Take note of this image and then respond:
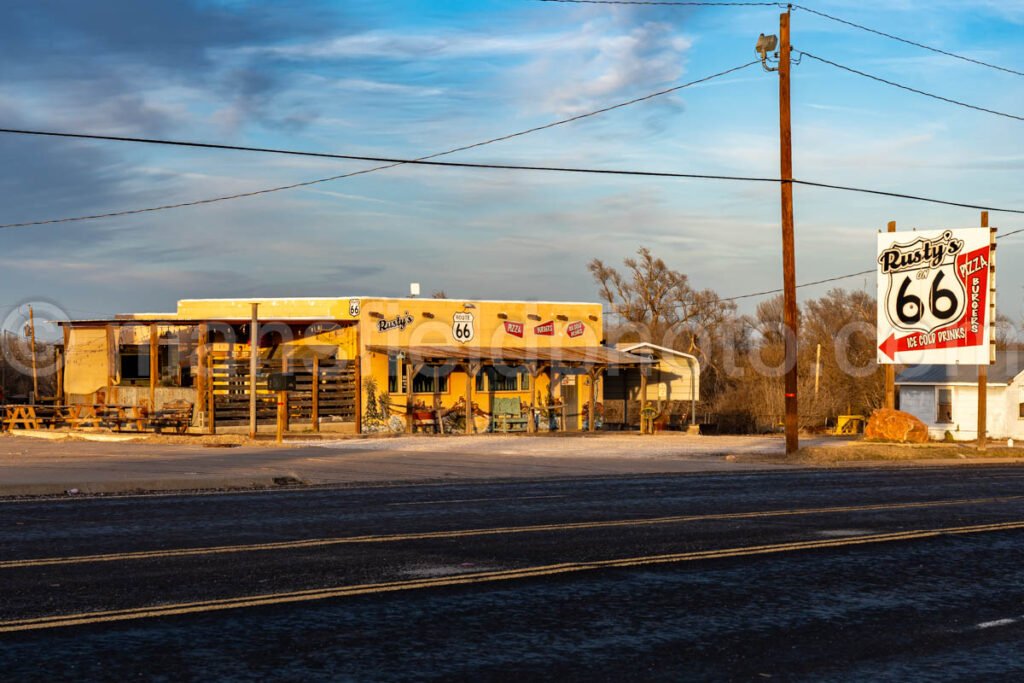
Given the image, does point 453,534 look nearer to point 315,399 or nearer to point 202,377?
point 315,399

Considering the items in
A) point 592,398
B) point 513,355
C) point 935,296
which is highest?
point 935,296

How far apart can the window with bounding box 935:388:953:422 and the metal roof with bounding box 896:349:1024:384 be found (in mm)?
585

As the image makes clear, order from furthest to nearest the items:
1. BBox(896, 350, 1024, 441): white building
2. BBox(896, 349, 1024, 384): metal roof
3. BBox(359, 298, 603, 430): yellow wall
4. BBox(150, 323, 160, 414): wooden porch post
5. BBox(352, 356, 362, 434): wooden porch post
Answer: BBox(896, 349, 1024, 384): metal roof, BBox(896, 350, 1024, 441): white building, BBox(359, 298, 603, 430): yellow wall, BBox(352, 356, 362, 434): wooden porch post, BBox(150, 323, 160, 414): wooden porch post

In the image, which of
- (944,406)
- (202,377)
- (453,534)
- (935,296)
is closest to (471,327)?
(202,377)

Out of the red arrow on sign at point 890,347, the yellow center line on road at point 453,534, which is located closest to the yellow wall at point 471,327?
the red arrow on sign at point 890,347

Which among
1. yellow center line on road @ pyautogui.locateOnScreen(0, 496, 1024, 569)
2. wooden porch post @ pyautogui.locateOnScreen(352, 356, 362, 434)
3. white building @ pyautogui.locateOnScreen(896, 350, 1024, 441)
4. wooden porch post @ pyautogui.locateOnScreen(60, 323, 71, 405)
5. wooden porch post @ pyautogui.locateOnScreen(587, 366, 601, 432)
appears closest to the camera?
yellow center line on road @ pyautogui.locateOnScreen(0, 496, 1024, 569)

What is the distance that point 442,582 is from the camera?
935 centimetres

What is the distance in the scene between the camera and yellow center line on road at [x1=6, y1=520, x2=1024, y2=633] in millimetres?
7707

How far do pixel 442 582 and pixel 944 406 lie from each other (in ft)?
146

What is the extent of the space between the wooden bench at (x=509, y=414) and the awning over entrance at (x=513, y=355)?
216cm

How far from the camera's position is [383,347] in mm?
43188

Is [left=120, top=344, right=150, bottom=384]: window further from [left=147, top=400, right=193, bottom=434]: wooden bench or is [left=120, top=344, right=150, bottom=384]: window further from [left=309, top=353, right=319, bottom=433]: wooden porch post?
[left=309, top=353, right=319, bottom=433]: wooden porch post

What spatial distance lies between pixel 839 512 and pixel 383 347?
96.3 ft

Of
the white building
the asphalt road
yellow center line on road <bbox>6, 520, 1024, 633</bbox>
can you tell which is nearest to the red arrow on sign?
the white building
